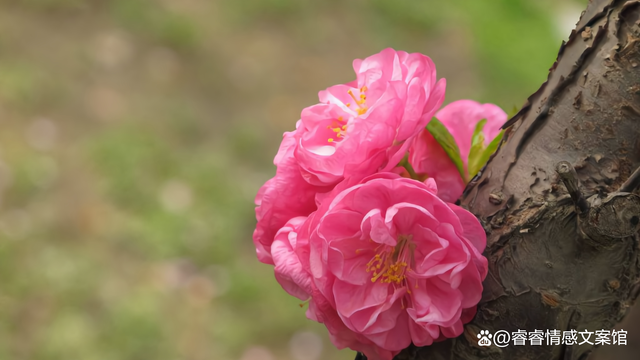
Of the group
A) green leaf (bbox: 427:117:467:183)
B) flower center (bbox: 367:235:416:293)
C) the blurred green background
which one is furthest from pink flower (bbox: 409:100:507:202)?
the blurred green background

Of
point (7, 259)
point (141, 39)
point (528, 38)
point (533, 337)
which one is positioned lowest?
point (533, 337)

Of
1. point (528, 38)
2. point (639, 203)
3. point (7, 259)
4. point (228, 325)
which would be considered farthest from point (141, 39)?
point (639, 203)

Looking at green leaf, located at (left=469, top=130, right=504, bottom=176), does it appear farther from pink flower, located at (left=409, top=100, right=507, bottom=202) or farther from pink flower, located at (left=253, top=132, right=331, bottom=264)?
pink flower, located at (left=253, top=132, right=331, bottom=264)

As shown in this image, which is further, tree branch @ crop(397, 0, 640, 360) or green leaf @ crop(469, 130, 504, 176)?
green leaf @ crop(469, 130, 504, 176)

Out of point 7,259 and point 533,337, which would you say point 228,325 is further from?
point 533,337

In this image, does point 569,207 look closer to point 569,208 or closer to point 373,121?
point 569,208

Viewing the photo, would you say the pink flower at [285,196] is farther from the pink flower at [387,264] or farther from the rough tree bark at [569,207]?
the rough tree bark at [569,207]

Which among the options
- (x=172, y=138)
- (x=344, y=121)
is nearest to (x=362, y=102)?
(x=344, y=121)
